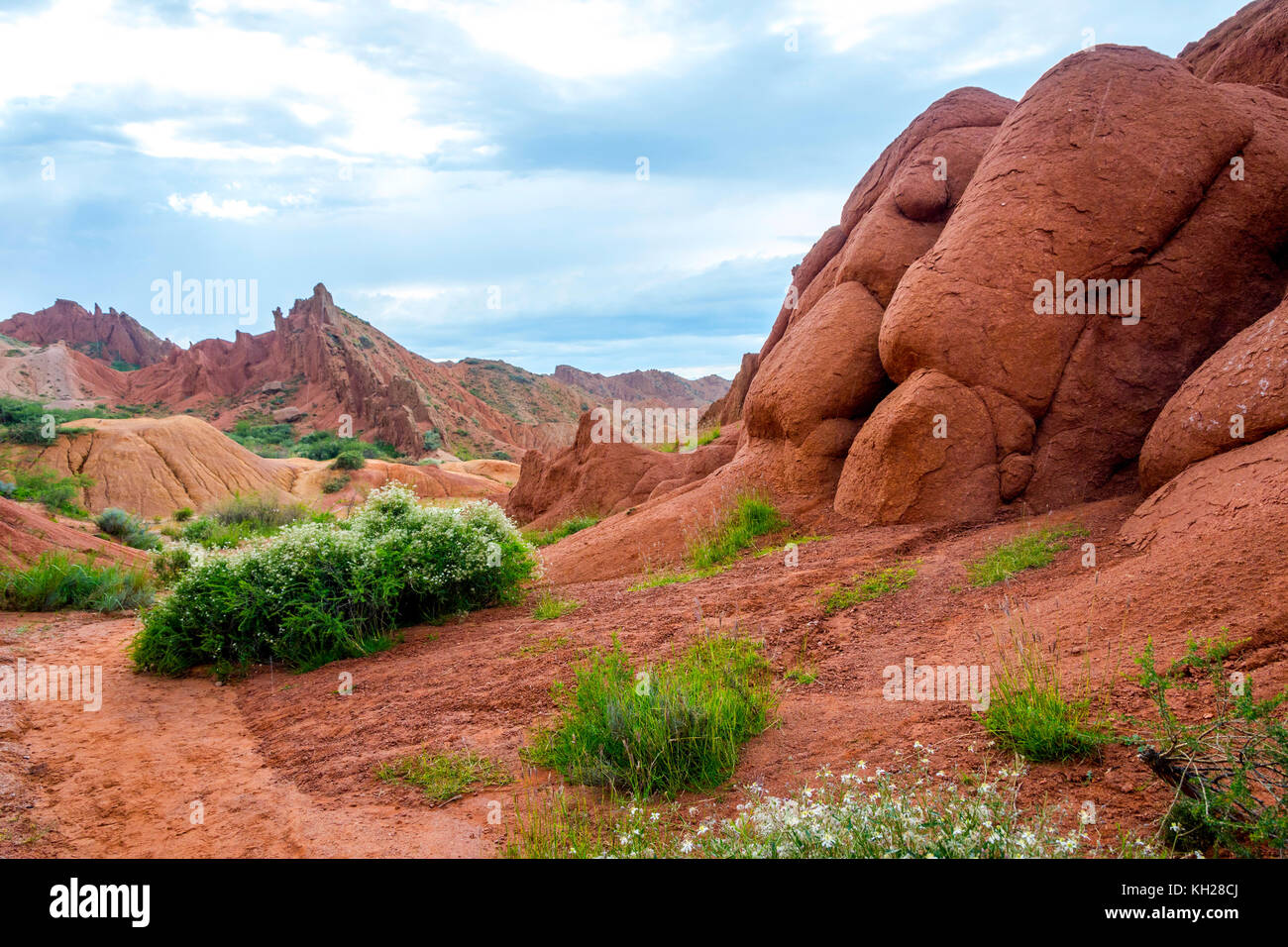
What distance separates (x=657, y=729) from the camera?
394cm

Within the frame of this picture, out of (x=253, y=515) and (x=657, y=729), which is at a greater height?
(x=253, y=515)

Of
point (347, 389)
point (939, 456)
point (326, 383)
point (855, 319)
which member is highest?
point (326, 383)

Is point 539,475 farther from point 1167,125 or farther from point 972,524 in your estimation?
point 1167,125

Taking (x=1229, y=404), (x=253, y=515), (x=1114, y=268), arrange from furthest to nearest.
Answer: (x=253, y=515) < (x=1114, y=268) < (x=1229, y=404)

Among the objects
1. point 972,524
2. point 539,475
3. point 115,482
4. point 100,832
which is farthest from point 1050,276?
point 115,482

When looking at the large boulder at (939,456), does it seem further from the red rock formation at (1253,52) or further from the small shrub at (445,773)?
the red rock formation at (1253,52)

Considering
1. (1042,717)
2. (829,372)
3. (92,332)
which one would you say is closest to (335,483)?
(829,372)

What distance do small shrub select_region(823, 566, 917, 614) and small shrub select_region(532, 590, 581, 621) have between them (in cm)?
293

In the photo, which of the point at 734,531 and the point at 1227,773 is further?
the point at 734,531

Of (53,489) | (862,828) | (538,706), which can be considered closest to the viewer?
(862,828)

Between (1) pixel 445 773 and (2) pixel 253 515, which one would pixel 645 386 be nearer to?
(2) pixel 253 515

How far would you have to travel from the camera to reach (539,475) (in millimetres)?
18094

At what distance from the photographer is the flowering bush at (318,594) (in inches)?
298

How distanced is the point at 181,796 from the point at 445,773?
169cm
